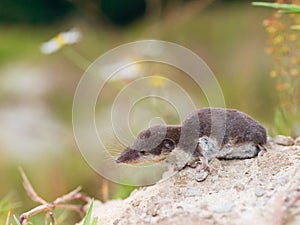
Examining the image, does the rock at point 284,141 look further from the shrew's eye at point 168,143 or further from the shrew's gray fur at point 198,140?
the shrew's eye at point 168,143

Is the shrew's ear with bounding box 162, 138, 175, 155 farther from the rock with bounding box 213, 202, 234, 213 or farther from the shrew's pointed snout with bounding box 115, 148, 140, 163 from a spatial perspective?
the rock with bounding box 213, 202, 234, 213

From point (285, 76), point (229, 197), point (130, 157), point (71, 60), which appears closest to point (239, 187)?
point (229, 197)

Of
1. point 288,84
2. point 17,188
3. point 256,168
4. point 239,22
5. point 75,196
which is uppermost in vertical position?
point 239,22

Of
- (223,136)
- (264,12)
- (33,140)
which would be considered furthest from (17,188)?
(264,12)

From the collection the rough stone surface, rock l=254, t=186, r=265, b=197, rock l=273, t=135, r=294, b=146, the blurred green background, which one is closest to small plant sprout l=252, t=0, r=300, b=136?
rock l=273, t=135, r=294, b=146

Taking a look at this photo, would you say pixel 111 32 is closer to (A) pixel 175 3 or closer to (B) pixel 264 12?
(A) pixel 175 3

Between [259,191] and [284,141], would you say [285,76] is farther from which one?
[259,191]

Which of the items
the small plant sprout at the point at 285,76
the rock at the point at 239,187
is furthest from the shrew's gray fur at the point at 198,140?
the small plant sprout at the point at 285,76
